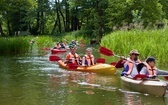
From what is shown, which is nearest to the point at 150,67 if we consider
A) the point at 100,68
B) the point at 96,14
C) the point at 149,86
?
the point at 149,86

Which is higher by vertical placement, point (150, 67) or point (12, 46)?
point (150, 67)

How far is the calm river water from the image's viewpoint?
742 cm

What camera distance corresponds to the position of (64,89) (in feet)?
29.3

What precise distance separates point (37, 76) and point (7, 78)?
1105 mm

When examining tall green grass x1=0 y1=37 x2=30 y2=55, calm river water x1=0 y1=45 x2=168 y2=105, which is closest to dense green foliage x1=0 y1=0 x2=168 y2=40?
tall green grass x1=0 y1=37 x2=30 y2=55

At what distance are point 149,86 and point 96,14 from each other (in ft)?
86.4

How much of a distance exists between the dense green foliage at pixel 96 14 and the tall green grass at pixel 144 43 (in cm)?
416

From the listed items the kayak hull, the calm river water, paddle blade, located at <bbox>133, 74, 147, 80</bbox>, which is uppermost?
paddle blade, located at <bbox>133, 74, 147, 80</bbox>

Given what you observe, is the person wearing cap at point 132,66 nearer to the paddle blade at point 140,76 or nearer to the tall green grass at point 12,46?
the paddle blade at point 140,76

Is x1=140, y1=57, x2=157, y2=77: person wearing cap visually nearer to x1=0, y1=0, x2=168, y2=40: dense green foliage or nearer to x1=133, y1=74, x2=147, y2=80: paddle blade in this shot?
x1=133, y1=74, x2=147, y2=80: paddle blade

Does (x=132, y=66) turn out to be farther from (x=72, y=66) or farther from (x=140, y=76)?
(x=72, y=66)

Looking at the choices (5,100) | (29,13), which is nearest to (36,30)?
(29,13)

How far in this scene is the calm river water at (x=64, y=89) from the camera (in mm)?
7418

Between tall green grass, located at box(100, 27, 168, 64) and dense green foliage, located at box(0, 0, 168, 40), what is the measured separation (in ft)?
13.7
